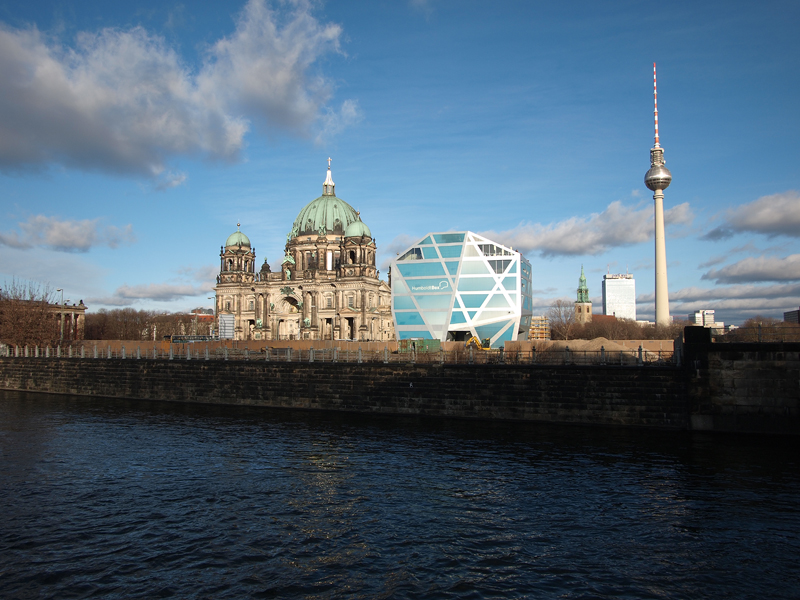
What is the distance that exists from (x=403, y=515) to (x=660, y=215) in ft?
396

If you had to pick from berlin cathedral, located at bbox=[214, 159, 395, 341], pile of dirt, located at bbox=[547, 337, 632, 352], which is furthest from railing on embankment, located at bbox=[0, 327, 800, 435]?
berlin cathedral, located at bbox=[214, 159, 395, 341]

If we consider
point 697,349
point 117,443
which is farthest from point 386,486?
point 697,349

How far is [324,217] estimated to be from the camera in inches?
5034

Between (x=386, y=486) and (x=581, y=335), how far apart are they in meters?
98.3

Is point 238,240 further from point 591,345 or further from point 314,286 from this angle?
point 591,345

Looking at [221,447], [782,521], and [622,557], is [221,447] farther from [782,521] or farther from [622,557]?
[782,521]

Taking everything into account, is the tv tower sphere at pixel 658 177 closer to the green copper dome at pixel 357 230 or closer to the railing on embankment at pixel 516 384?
the green copper dome at pixel 357 230

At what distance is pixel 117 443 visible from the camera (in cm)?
3528

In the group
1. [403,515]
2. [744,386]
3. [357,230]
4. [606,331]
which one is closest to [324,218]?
[357,230]

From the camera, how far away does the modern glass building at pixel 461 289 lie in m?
66.6

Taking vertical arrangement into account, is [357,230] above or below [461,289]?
above

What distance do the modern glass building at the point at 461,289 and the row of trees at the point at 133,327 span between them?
3572 inches

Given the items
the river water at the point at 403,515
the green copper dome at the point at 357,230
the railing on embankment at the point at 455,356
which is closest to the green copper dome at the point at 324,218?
the green copper dome at the point at 357,230

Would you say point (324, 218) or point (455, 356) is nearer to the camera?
point (455, 356)
